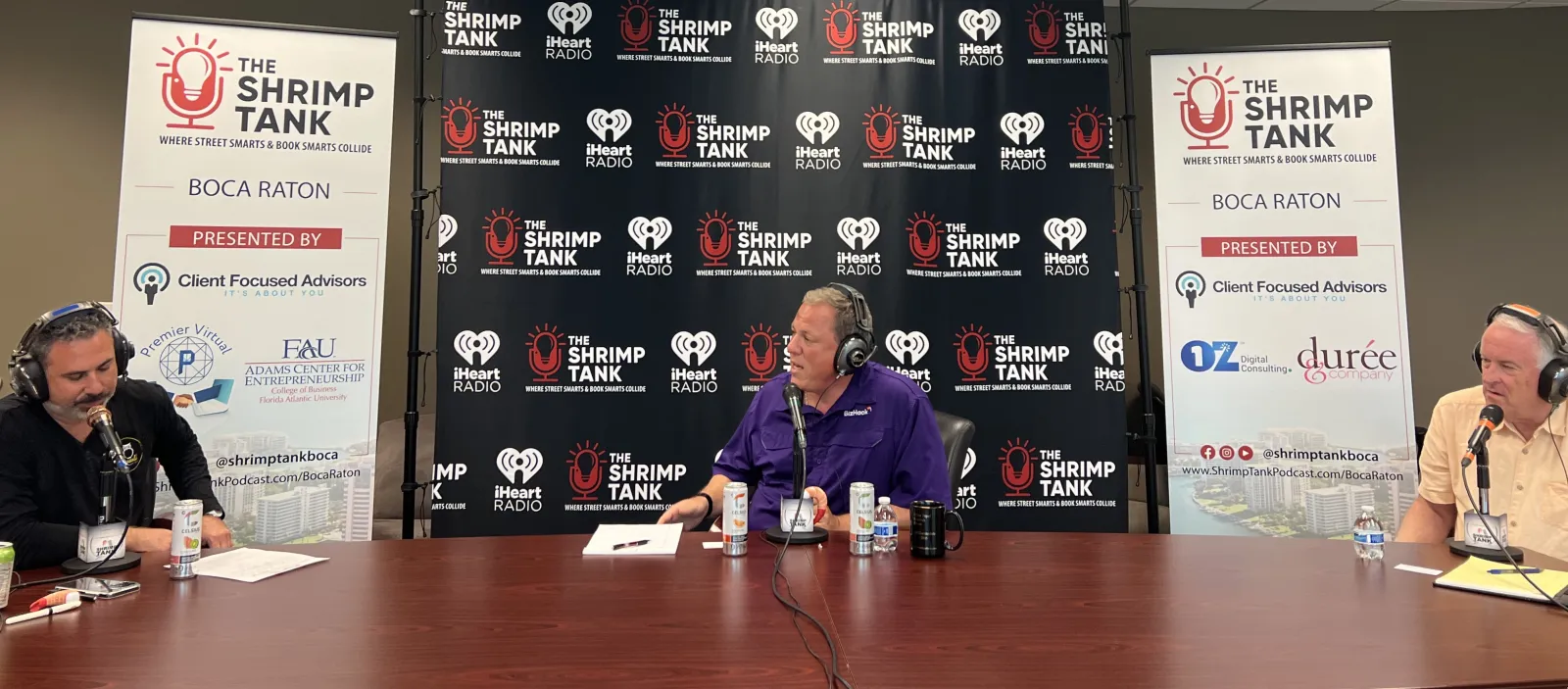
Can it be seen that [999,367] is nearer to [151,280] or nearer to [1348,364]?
[1348,364]

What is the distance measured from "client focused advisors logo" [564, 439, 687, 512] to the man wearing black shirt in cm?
148

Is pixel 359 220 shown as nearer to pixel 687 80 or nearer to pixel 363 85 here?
pixel 363 85

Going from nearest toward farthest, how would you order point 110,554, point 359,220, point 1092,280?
point 110,554 → point 359,220 → point 1092,280

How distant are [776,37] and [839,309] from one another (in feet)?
5.87

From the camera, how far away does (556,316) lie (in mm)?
3572

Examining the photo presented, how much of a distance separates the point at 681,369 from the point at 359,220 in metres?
1.51

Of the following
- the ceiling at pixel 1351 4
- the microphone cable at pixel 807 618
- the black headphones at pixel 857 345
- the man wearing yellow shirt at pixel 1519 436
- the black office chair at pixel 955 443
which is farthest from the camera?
the ceiling at pixel 1351 4

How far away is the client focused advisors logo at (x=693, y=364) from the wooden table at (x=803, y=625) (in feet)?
5.48

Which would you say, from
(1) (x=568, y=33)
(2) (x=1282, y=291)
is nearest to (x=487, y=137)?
(1) (x=568, y=33)

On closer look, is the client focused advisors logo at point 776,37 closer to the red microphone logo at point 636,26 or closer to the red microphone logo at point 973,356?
the red microphone logo at point 636,26

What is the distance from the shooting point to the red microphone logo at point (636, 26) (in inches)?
145

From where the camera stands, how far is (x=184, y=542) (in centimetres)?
173

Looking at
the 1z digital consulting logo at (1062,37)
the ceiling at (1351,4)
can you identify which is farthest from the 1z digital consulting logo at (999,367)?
the ceiling at (1351,4)

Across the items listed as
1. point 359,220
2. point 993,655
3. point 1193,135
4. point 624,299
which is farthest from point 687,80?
point 993,655
